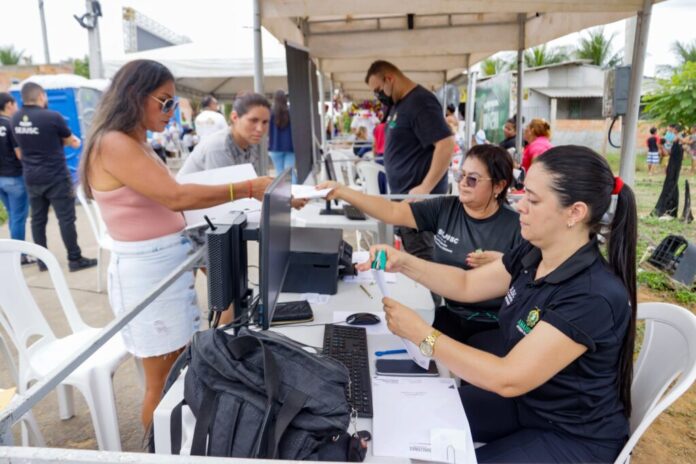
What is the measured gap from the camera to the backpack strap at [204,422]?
3.33 ft

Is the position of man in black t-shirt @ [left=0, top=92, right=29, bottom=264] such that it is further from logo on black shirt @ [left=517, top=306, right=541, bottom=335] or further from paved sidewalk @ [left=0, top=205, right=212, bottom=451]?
logo on black shirt @ [left=517, top=306, right=541, bottom=335]

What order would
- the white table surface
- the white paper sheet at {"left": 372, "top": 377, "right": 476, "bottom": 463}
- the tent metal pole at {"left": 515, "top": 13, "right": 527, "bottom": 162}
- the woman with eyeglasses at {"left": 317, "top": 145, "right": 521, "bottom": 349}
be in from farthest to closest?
the tent metal pole at {"left": 515, "top": 13, "right": 527, "bottom": 162}, the woman with eyeglasses at {"left": 317, "top": 145, "right": 521, "bottom": 349}, the white table surface, the white paper sheet at {"left": 372, "top": 377, "right": 476, "bottom": 463}

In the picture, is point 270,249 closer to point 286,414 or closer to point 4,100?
point 286,414

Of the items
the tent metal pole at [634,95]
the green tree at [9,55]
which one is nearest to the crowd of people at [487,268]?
the tent metal pole at [634,95]

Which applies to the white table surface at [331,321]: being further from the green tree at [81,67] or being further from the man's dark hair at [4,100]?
the green tree at [81,67]

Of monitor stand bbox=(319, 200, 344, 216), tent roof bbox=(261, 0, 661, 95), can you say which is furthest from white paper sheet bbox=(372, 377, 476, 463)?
tent roof bbox=(261, 0, 661, 95)

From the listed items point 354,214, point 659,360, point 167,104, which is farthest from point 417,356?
point 354,214

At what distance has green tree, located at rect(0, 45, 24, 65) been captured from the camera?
105 feet

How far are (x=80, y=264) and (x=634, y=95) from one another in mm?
4969

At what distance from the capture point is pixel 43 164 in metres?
4.66

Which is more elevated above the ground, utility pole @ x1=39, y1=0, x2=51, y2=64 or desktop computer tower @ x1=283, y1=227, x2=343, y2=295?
utility pole @ x1=39, y1=0, x2=51, y2=64

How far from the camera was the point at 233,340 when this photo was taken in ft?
3.73

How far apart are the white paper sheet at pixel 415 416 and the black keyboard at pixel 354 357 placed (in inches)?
1.1

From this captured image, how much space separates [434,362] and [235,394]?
675mm
